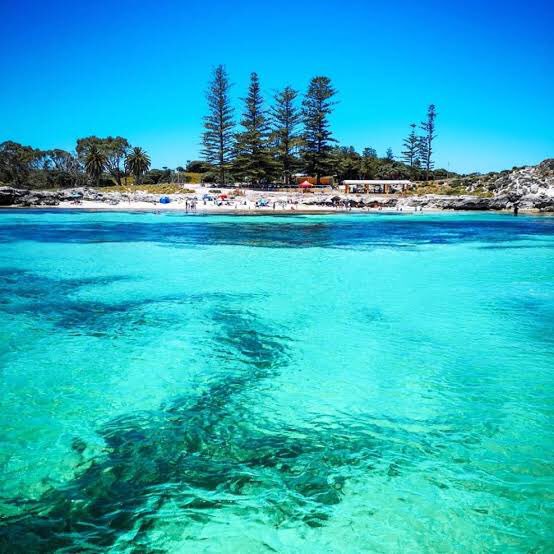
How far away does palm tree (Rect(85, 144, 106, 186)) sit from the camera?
6341cm

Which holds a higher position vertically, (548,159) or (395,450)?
(548,159)

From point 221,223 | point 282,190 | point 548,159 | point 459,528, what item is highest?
point 548,159

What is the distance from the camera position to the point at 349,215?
44.5 m

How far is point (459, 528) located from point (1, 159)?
7882cm

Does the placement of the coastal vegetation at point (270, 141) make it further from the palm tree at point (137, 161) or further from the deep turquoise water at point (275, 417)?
the deep turquoise water at point (275, 417)

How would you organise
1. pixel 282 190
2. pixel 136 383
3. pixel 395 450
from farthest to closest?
1. pixel 282 190
2. pixel 136 383
3. pixel 395 450

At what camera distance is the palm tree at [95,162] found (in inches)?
2496

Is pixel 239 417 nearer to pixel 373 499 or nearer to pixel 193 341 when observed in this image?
pixel 373 499

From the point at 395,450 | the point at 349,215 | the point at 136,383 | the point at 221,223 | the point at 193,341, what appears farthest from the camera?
the point at 349,215

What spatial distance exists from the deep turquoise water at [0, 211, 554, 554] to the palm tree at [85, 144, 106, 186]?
186 feet

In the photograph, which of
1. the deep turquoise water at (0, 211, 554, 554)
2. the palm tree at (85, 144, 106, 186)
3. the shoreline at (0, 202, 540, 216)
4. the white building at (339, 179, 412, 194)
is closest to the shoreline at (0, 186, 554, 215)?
the shoreline at (0, 202, 540, 216)

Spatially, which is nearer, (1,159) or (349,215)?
(349,215)

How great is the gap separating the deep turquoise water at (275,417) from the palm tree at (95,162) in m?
56.6

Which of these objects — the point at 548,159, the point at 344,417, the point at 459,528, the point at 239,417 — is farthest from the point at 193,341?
the point at 548,159
